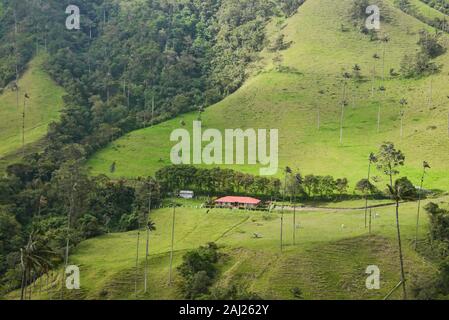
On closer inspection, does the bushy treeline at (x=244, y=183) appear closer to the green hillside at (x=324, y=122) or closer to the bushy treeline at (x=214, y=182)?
the bushy treeline at (x=214, y=182)

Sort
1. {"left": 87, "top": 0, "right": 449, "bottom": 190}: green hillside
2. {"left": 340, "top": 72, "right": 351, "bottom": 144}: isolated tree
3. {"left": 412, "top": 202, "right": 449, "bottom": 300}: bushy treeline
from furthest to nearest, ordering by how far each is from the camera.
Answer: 1. {"left": 340, "top": 72, "right": 351, "bottom": 144}: isolated tree
2. {"left": 87, "top": 0, "right": 449, "bottom": 190}: green hillside
3. {"left": 412, "top": 202, "right": 449, "bottom": 300}: bushy treeline

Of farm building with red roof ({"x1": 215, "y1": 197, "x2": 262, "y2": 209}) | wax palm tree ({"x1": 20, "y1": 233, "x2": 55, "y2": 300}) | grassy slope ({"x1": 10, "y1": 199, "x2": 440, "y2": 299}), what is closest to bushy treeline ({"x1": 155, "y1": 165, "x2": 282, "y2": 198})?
farm building with red roof ({"x1": 215, "y1": 197, "x2": 262, "y2": 209})

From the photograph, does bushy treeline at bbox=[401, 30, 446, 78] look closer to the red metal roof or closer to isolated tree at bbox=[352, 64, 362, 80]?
isolated tree at bbox=[352, 64, 362, 80]

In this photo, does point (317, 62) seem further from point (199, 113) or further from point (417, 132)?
point (417, 132)

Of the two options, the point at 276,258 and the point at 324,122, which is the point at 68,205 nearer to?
the point at 276,258

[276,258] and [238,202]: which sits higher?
[238,202]

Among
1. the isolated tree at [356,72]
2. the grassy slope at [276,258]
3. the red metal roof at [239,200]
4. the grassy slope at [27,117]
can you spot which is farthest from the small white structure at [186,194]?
the isolated tree at [356,72]

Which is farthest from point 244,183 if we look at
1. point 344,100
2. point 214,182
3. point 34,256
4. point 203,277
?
point 34,256
